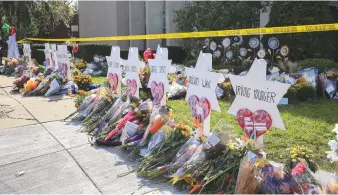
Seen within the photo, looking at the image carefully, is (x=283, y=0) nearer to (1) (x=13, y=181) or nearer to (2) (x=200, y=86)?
(2) (x=200, y=86)

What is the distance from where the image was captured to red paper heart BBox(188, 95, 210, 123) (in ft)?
14.0

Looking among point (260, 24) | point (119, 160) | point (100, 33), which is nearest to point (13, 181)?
point (119, 160)

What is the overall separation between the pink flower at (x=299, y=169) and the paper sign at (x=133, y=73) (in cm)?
334

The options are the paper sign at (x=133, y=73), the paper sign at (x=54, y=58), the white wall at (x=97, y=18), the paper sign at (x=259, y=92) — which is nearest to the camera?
the paper sign at (x=259, y=92)

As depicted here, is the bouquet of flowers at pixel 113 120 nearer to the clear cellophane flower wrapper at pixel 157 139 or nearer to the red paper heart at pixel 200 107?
the clear cellophane flower wrapper at pixel 157 139

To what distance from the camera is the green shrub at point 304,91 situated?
25.9 ft

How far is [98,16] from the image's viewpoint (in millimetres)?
24422

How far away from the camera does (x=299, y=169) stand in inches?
117

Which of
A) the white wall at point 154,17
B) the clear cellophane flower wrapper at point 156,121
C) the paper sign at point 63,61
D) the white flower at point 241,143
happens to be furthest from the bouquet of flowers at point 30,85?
the white wall at point 154,17

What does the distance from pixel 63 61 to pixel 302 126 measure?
22.9 feet

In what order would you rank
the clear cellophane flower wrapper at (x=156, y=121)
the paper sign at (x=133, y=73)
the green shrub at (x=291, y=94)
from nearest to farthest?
the clear cellophane flower wrapper at (x=156, y=121) < the paper sign at (x=133, y=73) < the green shrub at (x=291, y=94)

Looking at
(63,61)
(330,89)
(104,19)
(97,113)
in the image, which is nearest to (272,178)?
(97,113)

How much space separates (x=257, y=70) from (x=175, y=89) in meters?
5.13

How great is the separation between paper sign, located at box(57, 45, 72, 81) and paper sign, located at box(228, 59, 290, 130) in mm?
7115
